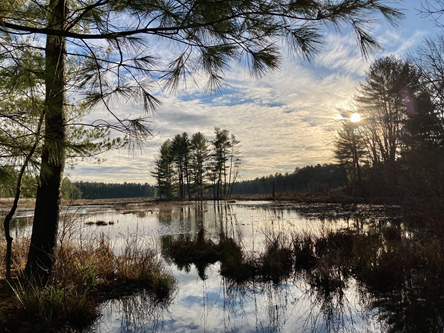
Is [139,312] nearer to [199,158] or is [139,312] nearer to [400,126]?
[400,126]

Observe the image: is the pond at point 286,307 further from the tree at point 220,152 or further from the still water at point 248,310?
the tree at point 220,152

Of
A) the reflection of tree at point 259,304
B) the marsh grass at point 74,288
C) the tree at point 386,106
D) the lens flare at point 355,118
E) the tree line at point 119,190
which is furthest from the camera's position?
the tree line at point 119,190

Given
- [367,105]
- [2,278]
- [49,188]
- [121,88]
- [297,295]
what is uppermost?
[367,105]

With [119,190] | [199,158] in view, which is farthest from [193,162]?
[119,190]

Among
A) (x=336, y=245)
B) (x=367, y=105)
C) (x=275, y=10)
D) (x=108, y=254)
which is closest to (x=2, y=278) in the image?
(x=108, y=254)

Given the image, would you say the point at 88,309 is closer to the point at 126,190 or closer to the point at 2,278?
the point at 2,278

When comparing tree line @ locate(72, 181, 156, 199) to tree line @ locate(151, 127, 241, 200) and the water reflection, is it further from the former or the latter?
the water reflection

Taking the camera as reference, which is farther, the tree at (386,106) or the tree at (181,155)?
the tree at (181,155)

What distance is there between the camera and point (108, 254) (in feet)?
21.5

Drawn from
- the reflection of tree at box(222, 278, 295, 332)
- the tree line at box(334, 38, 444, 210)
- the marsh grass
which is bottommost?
the reflection of tree at box(222, 278, 295, 332)

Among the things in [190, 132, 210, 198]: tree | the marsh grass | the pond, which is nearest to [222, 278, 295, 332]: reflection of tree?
the pond

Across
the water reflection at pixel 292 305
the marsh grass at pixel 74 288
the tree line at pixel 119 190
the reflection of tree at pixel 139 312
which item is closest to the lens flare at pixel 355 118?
the water reflection at pixel 292 305

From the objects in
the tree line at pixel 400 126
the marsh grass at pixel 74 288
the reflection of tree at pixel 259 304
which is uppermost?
the tree line at pixel 400 126

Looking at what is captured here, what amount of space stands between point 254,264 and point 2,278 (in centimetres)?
519
